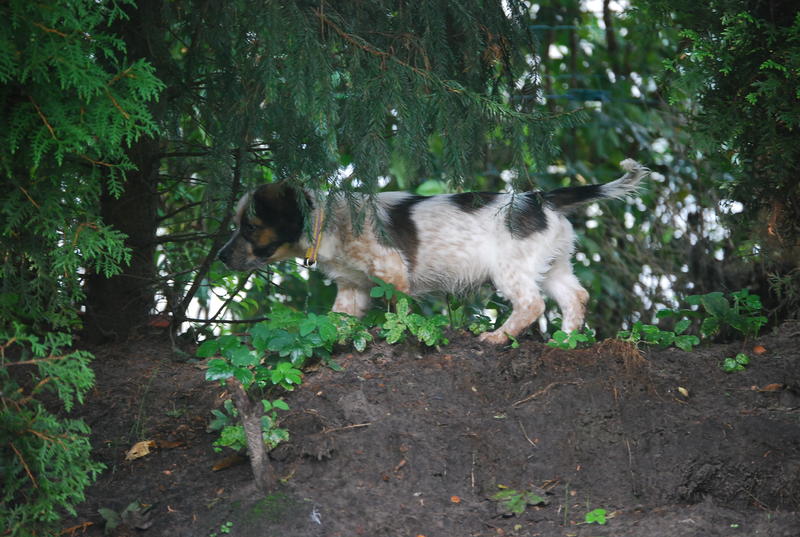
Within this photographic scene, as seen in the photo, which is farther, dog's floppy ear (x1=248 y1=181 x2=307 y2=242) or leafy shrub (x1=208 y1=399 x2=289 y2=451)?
dog's floppy ear (x1=248 y1=181 x2=307 y2=242)

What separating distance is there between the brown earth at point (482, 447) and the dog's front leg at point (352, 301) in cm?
113

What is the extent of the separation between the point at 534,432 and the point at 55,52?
2.72 m

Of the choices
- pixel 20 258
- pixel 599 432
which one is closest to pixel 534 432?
pixel 599 432

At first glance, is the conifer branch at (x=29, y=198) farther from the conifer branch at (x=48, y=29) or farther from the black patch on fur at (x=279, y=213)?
the black patch on fur at (x=279, y=213)

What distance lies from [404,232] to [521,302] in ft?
3.04

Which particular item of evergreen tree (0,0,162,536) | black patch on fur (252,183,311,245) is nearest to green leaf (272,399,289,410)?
evergreen tree (0,0,162,536)

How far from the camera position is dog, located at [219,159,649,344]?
572 cm

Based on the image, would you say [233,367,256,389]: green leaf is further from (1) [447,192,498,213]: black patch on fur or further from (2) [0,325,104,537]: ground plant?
(1) [447,192,498,213]: black patch on fur

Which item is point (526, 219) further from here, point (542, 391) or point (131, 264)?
point (131, 264)

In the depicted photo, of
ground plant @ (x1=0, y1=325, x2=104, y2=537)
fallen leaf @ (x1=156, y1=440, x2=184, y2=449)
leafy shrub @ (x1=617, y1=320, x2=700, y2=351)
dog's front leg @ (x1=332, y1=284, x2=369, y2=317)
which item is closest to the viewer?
ground plant @ (x1=0, y1=325, x2=104, y2=537)

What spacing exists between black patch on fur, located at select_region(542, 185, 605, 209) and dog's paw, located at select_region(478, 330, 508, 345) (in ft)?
3.36

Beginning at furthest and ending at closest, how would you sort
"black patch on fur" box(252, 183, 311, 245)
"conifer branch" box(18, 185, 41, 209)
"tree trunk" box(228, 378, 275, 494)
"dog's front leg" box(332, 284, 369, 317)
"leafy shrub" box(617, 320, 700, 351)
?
"dog's front leg" box(332, 284, 369, 317) → "black patch on fur" box(252, 183, 311, 245) → "leafy shrub" box(617, 320, 700, 351) → "tree trunk" box(228, 378, 275, 494) → "conifer branch" box(18, 185, 41, 209)

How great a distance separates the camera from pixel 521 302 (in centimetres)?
563

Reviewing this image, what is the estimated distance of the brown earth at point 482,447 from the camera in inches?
151
